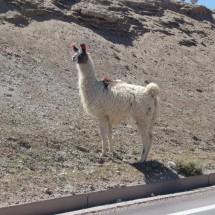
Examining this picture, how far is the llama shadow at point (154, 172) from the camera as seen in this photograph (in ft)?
33.5

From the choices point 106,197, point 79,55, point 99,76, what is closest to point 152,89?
point 79,55

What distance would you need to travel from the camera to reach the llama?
11039mm

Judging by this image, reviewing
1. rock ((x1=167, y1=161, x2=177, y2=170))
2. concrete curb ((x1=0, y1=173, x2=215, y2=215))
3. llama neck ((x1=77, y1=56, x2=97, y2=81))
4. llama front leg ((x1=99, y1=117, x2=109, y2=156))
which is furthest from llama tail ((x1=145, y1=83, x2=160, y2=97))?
concrete curb ((x1=0, y1=173, x2=215, y2=215))

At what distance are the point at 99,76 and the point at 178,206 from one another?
11902 mm

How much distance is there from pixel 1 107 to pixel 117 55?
10659 mm

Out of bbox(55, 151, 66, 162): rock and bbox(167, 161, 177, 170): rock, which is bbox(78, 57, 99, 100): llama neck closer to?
bbox(55, 151, 66, 162): rock

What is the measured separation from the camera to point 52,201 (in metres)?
8.02

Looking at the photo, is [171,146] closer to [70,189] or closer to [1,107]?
[1,107]

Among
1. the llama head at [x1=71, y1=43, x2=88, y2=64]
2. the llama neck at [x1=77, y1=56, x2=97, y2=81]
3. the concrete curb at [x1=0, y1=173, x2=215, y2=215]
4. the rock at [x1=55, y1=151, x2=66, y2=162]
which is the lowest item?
the rock at [x1=55, y1=151, x2=66, y2=162]

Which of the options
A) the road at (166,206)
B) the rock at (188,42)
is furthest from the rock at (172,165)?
the rock at (188,42)

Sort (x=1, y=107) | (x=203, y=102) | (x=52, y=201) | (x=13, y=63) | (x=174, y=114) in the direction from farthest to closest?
(x=203, y=102) < (x=174, y=114) < (x=13, y=63) < (x=1, y=107) < (x=52, y=201)

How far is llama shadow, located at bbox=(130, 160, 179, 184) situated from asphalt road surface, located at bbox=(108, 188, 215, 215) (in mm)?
834

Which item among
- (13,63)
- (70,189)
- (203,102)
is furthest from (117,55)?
(70,189)

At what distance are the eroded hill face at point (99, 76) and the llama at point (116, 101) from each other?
0.83 meters
